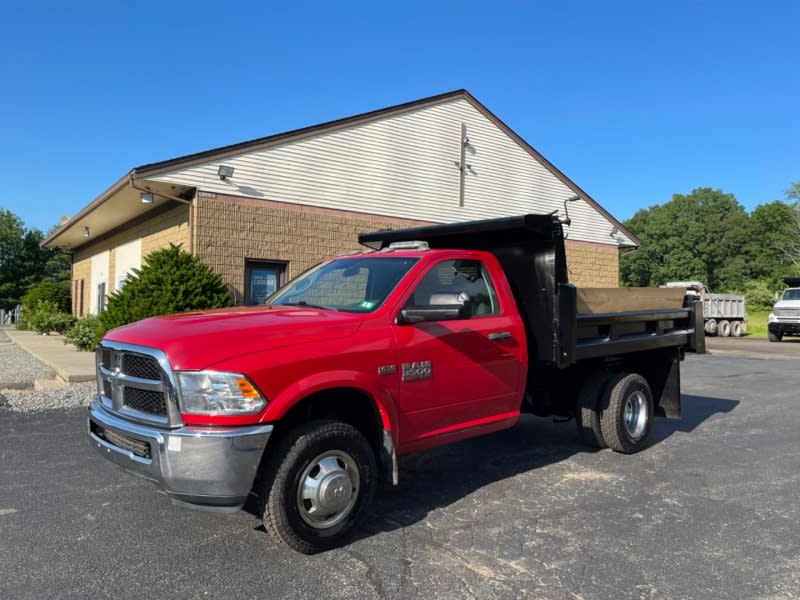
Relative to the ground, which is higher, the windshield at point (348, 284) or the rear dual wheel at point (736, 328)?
the windshield at point (348, 284)

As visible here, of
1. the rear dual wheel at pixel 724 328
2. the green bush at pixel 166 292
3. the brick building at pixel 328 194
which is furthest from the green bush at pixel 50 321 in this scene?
the rear dual wheel at pixel 724 328

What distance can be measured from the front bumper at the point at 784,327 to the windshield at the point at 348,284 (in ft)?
85.1

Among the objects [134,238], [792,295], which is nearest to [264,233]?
[134,238]

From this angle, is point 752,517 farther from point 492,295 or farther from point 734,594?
point 492,295

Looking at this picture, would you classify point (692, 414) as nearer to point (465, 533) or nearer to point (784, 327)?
point (465, 533)

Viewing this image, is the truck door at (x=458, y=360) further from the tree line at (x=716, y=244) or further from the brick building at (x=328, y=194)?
the tree line at (x=716, y=244)

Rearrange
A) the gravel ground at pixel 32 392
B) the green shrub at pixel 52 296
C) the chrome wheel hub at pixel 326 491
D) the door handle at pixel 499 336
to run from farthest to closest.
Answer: the green shrub at pixel 52 296
the gravel ground at pixel 32 392
the door handle at pixel 499 336
the chrome wheel hub at pixel 326 491

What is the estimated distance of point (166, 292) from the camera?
11594 millimetres

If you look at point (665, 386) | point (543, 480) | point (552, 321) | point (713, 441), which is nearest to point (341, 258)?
point (552, 321)

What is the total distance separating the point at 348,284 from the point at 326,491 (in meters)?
1.70

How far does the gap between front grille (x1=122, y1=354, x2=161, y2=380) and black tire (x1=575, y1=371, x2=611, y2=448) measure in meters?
4.15

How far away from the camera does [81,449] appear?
5988mm

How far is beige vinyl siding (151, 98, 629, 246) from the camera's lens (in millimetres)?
14375

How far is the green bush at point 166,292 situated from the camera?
11477 millimetres
